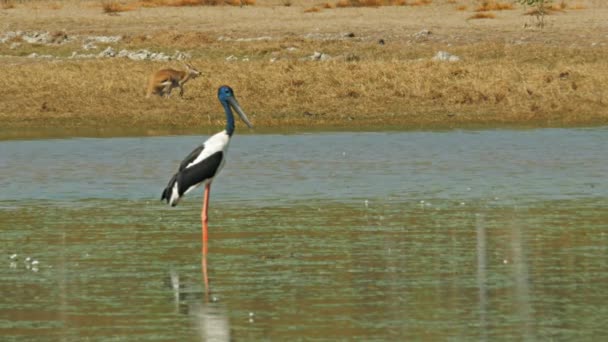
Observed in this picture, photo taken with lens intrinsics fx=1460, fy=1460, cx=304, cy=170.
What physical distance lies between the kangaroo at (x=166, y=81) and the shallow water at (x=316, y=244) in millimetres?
4231

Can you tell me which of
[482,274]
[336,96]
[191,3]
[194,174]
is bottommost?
[191,3]

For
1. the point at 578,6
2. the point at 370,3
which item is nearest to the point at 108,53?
the point at 370,3

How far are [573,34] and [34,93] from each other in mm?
15371

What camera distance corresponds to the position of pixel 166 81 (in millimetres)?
23641

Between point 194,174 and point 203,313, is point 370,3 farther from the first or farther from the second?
point 203,313

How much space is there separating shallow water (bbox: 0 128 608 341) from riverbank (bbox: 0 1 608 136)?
341 centimetres

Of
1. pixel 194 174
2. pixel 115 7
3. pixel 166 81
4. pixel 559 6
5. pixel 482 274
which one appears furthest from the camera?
pixel 115 7

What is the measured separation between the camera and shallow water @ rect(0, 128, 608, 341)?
8320mm

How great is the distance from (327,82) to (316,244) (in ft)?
44.9

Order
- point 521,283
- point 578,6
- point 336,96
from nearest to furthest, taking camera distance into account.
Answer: point 521,283 → point 336,96 → point 578,6

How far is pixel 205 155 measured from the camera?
1254 centimetres

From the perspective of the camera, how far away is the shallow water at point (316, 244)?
832 cm

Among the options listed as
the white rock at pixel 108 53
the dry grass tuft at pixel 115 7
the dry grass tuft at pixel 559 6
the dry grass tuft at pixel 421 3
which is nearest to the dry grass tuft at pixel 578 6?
the dry grass tuft at pixel 559 6

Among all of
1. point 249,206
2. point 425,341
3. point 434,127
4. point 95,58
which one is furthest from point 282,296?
point 95,58
